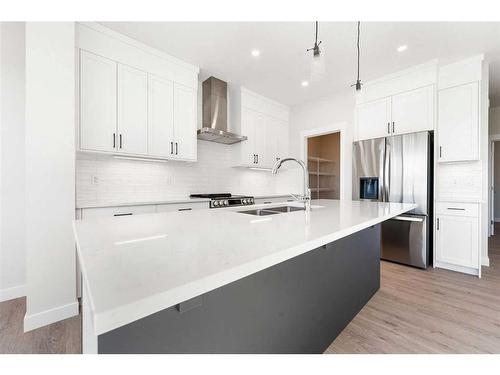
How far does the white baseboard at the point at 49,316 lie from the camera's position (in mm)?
1824

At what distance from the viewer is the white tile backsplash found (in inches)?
108

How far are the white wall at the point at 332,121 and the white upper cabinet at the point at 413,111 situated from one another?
Result: 67 centimetres

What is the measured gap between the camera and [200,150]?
3.79 meters

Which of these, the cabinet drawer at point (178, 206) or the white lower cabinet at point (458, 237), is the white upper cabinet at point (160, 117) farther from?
the white lower cabinet at point (458, 237)

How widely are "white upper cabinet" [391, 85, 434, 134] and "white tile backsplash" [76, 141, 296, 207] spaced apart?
2.46 metres

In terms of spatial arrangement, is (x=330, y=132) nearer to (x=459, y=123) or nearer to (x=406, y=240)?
(x=459, y=123)

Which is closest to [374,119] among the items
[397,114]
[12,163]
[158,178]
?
[397,114]

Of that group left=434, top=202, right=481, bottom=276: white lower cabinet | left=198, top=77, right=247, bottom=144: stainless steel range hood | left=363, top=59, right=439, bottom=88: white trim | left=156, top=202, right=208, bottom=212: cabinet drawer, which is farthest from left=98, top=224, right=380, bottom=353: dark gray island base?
left=363, top=59, right=439, bottom=88: white trim

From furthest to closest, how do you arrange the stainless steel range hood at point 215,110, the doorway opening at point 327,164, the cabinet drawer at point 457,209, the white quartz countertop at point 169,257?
the doorway opening at point 327,164, the stainless steel range hood at point 215,110, the cabinet drawer at point 457,209, the white quartz countertop at point 169,257

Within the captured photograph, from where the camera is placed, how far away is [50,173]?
1924 millimetres

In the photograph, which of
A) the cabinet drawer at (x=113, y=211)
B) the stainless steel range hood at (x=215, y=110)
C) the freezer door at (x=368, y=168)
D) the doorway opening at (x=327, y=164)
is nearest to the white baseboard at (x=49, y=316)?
the cabinet drawer at (x=113, y=211)

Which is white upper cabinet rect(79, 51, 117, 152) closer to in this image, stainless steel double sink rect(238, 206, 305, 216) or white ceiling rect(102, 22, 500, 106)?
white ceiling rect(102, 22, 500, 106)
